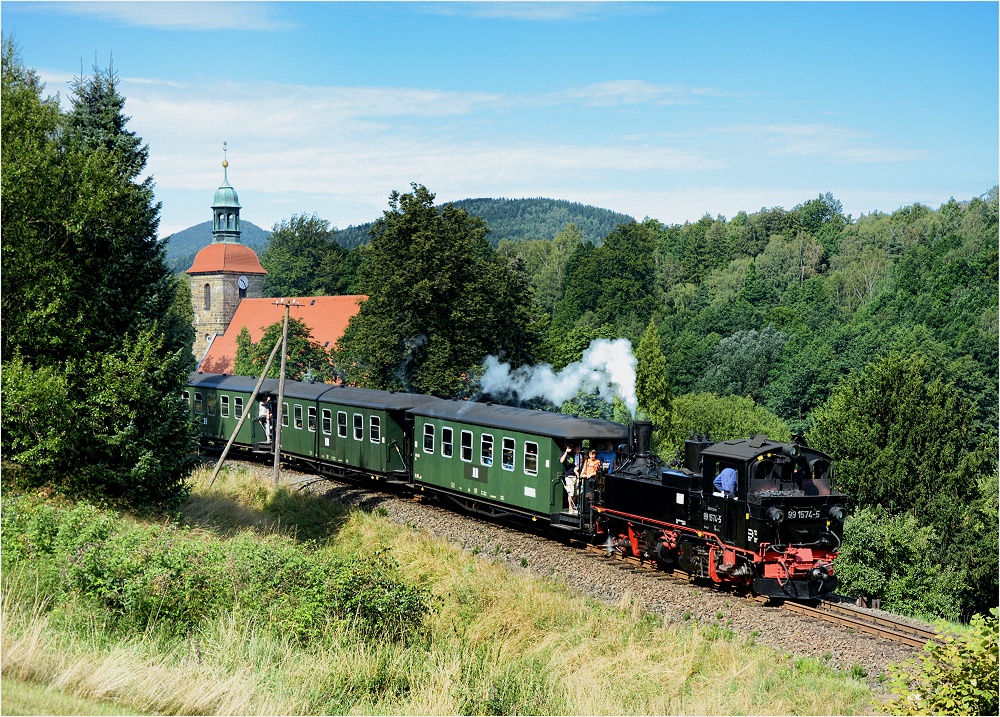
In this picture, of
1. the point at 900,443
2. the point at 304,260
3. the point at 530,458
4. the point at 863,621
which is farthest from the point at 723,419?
the point at 304,260

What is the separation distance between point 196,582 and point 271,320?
58120 mm

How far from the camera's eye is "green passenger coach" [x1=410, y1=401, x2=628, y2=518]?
2020cm

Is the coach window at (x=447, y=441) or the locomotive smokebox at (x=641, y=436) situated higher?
the locomotive smokebox at (x=641, y=436)

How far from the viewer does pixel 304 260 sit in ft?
347

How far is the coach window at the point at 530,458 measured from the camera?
68.0 ft

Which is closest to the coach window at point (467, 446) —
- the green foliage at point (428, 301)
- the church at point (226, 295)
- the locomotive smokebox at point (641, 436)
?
the locomotive smokebox at point (641, 436)

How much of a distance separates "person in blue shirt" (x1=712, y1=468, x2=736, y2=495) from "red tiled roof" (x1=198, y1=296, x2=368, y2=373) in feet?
160

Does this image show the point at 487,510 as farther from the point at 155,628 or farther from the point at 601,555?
the point at 155,628

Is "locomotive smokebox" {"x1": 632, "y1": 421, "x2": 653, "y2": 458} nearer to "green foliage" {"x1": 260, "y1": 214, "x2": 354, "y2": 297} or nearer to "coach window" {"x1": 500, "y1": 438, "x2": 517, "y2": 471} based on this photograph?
"coach window" {"x1": 500, "y1": 438, "x2": 517, "y2": 471}

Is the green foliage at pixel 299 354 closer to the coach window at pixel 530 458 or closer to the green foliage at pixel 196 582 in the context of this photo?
the coach window at pixel 530 458

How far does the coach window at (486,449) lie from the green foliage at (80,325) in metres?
7.01

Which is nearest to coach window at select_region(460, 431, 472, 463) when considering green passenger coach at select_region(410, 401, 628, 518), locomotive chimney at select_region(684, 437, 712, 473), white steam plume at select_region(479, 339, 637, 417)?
green passenger coach at select_region(410, 401, 628, 518)

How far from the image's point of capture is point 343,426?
28.3m

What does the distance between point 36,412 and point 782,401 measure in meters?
52.1
